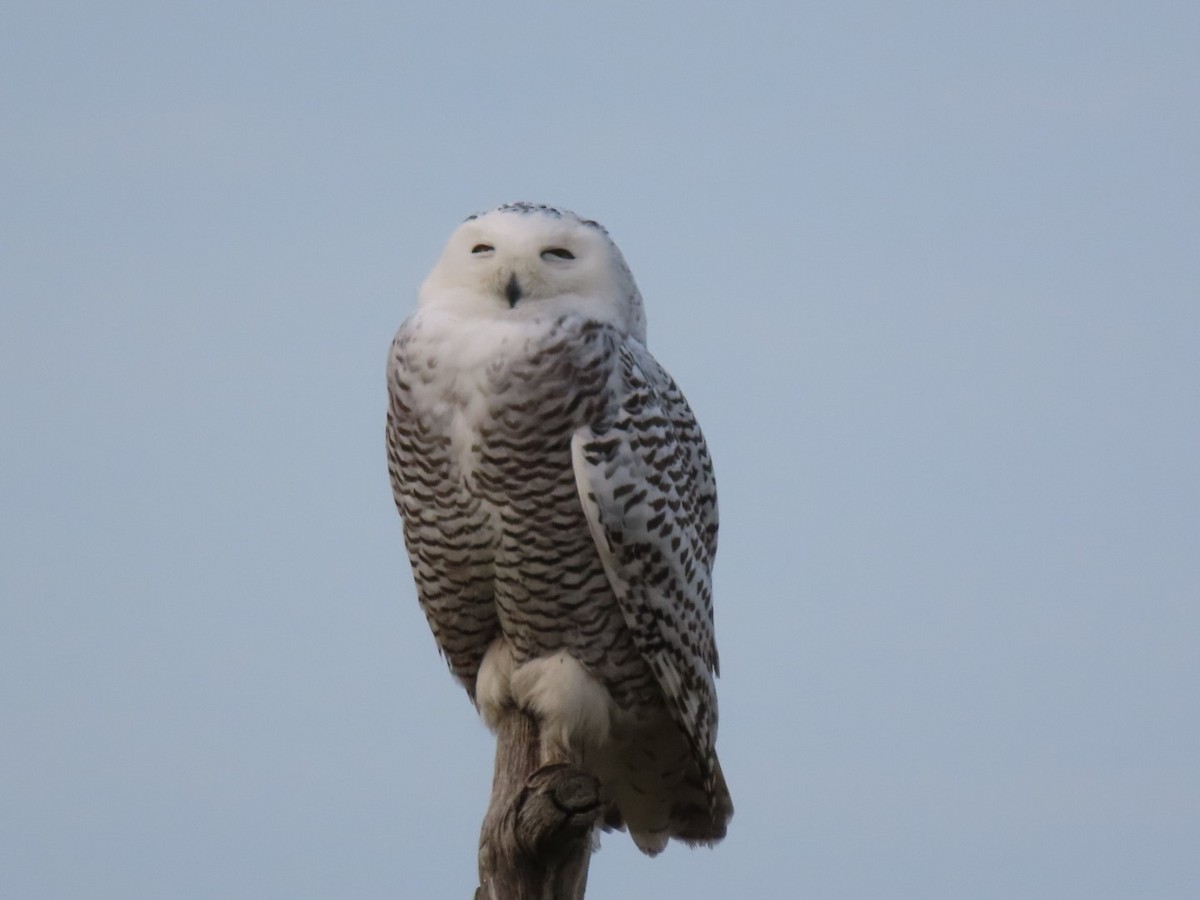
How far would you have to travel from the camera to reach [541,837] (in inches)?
203

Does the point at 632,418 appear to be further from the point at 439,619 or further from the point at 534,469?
the point at 439,619

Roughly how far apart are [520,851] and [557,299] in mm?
1410

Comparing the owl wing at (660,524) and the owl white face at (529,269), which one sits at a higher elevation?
the owl white face at (529,269)

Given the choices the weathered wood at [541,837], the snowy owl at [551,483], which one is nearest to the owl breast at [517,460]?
the snowy owl at [551,483]

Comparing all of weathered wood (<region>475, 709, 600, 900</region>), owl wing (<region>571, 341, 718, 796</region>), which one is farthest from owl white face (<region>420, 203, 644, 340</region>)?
weathered wood (<region>475, 709, 600, 900</region>)

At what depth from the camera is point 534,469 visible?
5230 mm

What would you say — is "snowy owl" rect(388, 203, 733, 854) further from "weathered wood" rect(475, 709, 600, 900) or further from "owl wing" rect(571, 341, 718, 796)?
"weathered wood" rect(475, 709, 600, 900)

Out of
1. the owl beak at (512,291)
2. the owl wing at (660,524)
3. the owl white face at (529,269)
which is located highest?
the owl white face at (529,269)

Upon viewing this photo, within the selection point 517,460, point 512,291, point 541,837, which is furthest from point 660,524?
point 541,837

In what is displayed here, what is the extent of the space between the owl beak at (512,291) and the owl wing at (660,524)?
0.31 metres

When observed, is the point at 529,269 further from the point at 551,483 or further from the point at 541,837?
the point at 541,837

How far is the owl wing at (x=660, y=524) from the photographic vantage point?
526 cm

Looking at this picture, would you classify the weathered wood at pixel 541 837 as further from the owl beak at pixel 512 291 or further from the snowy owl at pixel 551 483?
the owl beak at pixel 512 291

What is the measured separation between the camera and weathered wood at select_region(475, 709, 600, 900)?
5.16 metres
